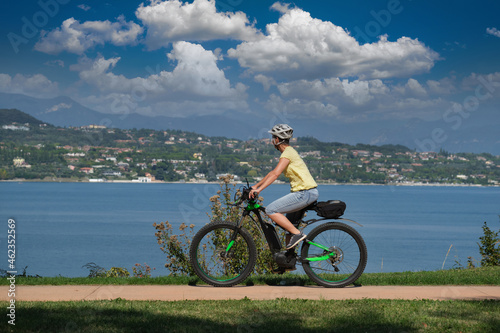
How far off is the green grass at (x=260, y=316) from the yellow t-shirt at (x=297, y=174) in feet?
5.73

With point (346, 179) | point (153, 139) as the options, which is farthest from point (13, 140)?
point (346, 179)

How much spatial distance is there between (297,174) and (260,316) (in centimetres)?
251

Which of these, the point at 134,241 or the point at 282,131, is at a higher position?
the point at 282,131

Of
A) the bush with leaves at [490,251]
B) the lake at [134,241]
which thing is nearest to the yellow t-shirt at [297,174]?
the bush with leaves at [490,251]

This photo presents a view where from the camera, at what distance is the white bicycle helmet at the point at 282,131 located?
7727 millimetres

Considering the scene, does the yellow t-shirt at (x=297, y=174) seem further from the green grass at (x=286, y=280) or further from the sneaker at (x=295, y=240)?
the green grass at (x=286, y=280)

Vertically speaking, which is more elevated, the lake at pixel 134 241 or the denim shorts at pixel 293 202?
the denim shorts at pixel 293 202

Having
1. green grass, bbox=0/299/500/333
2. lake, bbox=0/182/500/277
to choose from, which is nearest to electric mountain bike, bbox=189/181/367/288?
green grass, bbox=0/299/500/333

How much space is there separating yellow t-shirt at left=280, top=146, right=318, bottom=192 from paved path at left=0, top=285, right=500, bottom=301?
1431 millimetres

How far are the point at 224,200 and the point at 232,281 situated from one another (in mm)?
3385

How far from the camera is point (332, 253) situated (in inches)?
304

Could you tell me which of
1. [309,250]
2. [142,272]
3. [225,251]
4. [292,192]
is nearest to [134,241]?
[142,272]

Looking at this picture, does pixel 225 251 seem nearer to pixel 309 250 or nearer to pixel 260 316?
pixel 309 250

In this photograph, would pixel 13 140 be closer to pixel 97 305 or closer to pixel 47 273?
pixel 47 273
